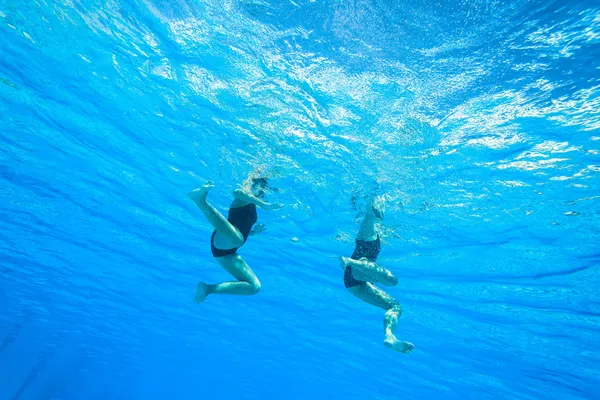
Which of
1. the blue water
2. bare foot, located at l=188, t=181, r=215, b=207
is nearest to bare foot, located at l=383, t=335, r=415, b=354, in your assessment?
bare foot, located at l=188, t=181, r=215, b=207

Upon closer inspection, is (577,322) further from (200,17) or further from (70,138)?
(70,138)

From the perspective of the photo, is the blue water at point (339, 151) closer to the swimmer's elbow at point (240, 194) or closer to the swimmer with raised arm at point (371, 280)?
the swimmer with raised arm at point (371, 280)

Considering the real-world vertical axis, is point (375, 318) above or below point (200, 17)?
above

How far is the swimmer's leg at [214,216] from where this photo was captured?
6.41 meters

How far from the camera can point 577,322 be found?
16.2m

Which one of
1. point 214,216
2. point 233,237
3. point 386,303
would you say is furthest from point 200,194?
point 386,303

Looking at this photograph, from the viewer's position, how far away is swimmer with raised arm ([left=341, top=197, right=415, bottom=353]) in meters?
6.91

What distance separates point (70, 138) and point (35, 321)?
149 feet

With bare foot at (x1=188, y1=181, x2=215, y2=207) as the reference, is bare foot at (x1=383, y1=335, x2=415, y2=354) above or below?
below

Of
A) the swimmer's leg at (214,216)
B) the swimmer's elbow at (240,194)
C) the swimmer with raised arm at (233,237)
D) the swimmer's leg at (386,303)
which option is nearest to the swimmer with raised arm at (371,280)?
the swimmer's leg at (386,303)

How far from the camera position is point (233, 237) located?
7141mm

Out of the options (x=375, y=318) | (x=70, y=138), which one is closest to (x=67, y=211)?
(x=70, y=138)

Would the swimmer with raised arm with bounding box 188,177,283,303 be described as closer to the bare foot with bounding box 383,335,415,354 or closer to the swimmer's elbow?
the swimmer's elbow

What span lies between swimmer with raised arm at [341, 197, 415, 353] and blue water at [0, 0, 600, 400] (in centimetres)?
306
